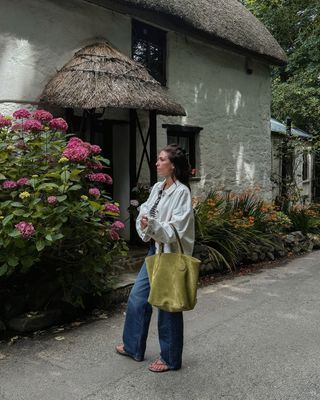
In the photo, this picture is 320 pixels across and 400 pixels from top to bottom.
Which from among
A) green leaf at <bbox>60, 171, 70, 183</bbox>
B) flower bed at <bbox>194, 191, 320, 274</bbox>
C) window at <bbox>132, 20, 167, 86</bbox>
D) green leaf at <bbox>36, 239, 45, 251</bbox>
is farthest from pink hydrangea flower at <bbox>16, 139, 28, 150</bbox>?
window at <bbox>132, 20, 167, 86</bbox>

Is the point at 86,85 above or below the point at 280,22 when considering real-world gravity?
below

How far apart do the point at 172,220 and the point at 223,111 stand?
7.25 meters

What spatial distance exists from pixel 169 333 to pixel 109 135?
5.15 m

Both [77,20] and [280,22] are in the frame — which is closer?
[77,20]

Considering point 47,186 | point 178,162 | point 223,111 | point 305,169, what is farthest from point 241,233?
point 305,169

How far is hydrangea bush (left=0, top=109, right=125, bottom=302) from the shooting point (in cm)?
418

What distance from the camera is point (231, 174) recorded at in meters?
10.6

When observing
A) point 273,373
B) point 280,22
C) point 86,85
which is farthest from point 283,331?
point 280,22

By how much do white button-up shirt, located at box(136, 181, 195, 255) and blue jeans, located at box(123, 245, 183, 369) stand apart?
13.1 inches

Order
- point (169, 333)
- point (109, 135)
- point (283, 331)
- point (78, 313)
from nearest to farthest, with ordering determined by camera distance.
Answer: point (169, 333)
point (283, 331)
point (78, 313)
point (109, 135)

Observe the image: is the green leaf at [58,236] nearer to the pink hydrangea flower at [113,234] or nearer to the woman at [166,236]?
the pink hydrangea flower at [113,234]

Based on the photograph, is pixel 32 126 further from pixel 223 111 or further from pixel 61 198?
pixel 223 111

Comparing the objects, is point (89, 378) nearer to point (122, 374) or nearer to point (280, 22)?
point (122, 374)

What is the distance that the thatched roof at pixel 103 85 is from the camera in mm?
5973
